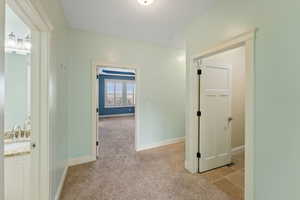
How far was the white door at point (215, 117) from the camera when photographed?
2480mm

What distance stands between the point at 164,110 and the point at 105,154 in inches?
70.7

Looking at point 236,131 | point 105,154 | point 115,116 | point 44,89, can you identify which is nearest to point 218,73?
point 236,131

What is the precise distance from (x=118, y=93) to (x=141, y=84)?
217 inches

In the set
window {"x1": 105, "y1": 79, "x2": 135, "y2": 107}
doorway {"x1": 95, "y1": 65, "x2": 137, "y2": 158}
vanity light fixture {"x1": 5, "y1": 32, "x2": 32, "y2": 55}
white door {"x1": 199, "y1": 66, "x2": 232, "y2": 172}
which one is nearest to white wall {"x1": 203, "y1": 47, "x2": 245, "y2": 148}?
white door {"x1": 199, "y1": 66, "x2": 232, "y2": 172}

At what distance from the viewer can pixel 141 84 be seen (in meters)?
3.40

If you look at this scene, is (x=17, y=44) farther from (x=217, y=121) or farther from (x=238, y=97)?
(x=238, y=97)

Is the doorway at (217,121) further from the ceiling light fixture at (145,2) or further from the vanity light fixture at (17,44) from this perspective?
the vanity light fixture at (17,44)

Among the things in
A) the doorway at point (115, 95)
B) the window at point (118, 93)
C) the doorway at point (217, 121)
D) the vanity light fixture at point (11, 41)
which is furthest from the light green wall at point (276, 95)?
the window at point (118, 93)

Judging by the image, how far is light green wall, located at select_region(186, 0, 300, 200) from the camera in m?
1.23

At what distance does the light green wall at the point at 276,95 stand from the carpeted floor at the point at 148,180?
0.74 meters

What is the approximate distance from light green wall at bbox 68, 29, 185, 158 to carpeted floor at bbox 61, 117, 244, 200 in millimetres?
543

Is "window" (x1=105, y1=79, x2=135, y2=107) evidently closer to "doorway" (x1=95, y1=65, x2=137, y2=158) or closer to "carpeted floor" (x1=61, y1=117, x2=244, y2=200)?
"doorway" (x1=95, y1=65, x2=137, y2=158)

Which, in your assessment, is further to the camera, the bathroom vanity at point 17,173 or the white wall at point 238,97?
the white wall at point 238,97

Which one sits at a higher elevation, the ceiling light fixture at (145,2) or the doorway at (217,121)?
the ceiling light fixture at (145,2)
